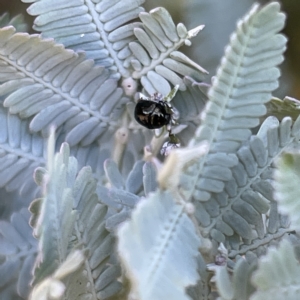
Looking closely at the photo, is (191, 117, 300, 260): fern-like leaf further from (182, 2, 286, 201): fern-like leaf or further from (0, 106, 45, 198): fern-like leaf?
(0, 106, 45, 198): fern-like leaf

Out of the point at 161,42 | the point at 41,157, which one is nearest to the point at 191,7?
the point at 161,42

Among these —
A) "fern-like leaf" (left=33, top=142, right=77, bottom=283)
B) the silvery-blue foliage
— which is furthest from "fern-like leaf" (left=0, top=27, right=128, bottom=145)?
"fern-like leaf" (left=33, top=142, right=77, bottom=283)

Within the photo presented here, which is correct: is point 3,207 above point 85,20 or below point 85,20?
below

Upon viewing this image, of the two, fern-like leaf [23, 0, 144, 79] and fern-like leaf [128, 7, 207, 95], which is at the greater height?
fern-like leaf [23, 0, 144, 79]

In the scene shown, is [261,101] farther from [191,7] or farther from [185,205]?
[191,7]

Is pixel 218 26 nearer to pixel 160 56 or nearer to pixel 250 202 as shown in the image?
pixel 160 56

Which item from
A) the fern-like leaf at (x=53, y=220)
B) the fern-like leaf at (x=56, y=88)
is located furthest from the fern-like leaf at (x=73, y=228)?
the fern-like leaf at (x=56, y=88)
